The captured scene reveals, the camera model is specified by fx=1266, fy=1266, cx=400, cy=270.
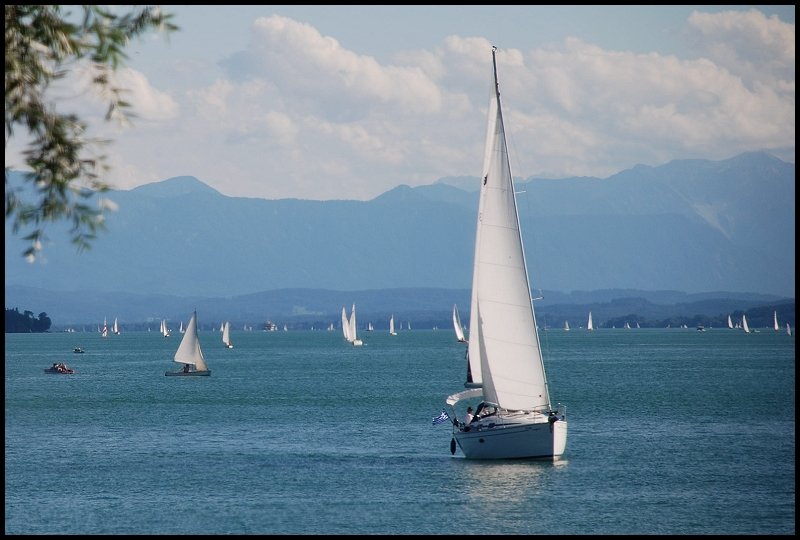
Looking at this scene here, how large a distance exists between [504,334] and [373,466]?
27.1ft

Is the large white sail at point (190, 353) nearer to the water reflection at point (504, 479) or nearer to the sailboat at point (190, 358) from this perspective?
the sailboat at point (190, 358)

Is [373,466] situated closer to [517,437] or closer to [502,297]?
[517,437]

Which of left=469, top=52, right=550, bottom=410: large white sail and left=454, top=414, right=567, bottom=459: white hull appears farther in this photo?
left=454, top=414, right=567, bottom=459: white hull

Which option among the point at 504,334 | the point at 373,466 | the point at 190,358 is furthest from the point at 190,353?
the point at 504,334

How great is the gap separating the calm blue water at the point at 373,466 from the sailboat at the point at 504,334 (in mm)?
1169

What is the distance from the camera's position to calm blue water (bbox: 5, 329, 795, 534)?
138 ft

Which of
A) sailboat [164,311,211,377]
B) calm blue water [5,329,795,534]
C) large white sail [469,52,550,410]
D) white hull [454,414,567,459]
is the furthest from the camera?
sailboat [164,311,211,377]

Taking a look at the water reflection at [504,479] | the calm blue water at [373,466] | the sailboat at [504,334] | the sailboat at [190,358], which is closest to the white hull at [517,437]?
the sailboat at [504,334]

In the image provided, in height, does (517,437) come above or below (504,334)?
below

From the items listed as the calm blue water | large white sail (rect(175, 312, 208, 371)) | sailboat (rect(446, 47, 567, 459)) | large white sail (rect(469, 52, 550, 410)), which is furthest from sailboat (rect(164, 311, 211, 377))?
large white sail (rect(469, 52, 550, 410))

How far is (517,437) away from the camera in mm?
50906

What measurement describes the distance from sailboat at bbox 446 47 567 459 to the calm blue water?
117 centimetres

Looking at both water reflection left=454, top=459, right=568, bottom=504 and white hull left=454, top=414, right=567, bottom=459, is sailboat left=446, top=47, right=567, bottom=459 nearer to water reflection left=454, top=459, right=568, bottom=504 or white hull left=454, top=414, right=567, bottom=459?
white hull left=454, top=414, right=567, bottom=459

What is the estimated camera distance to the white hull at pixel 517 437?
5088 cm
